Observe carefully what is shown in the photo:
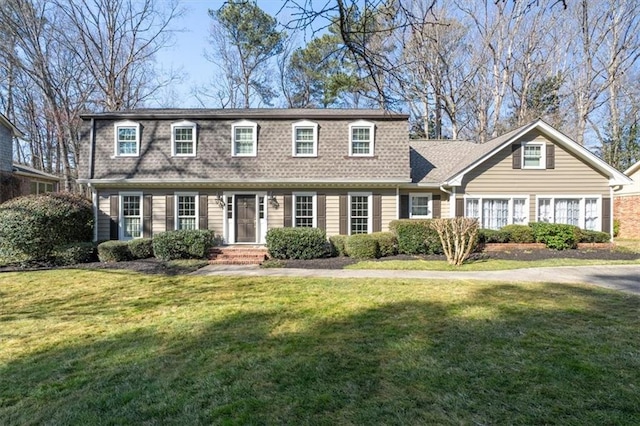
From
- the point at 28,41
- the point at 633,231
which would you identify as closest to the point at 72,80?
the point at 28,41

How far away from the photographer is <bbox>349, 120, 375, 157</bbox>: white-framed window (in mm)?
13805

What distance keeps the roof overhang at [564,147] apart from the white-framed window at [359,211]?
318cm

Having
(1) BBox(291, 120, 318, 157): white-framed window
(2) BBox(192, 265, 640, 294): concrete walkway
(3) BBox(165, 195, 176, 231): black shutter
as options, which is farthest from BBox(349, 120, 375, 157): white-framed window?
(3) BBox(165, 195, 176, 231): black shutter

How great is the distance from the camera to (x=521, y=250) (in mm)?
12664

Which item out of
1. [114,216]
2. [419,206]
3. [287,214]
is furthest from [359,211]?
[114,216]

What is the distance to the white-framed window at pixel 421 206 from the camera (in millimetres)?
14353

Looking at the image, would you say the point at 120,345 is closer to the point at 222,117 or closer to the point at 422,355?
the point at 422,355

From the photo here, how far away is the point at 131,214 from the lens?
44.4 ft

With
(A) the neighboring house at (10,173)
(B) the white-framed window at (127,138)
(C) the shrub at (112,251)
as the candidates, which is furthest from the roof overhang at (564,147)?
(A) the neighboring house at (10,173)

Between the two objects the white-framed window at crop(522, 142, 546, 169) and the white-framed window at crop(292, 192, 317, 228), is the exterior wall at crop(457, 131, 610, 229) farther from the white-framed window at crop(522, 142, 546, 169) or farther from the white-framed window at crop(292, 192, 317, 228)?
the white-framed window at crop(292, 192, 317, 228)

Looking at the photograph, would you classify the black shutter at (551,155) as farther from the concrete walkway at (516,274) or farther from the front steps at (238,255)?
the front steps at (238,255)

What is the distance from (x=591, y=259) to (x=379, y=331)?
10.2 metres

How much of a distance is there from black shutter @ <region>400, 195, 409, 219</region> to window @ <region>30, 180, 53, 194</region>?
2209 centimetres

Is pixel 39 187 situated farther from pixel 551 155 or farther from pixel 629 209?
pixel 629 209
